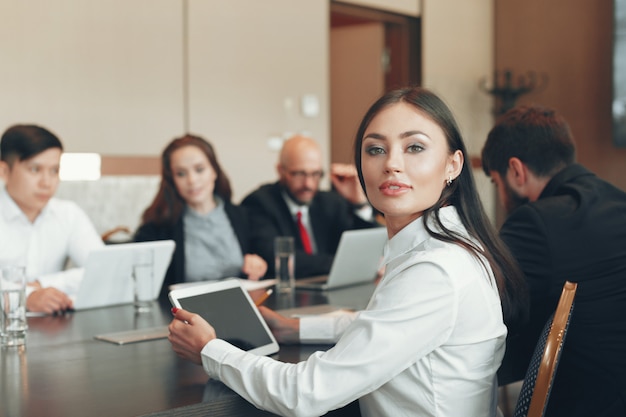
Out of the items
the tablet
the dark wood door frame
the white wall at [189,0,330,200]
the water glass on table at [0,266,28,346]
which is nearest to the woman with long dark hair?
the tablet

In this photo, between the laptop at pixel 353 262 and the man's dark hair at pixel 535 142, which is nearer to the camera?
the man's dark hair at pixel 535 142

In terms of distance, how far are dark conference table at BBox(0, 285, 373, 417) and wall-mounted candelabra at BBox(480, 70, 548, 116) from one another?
599 cm

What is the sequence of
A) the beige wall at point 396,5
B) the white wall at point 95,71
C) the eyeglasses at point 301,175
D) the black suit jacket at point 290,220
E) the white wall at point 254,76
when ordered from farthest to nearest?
1. the beige wall at point 396,5
2. the white wall at point 254,76
3. the white wall at point 95,71
4. the eyeglasses at point 301,175
5. the black suit jacket at point 290,220

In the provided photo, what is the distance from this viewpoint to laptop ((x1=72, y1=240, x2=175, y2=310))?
2570 mm

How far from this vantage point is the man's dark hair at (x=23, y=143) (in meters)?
3.17

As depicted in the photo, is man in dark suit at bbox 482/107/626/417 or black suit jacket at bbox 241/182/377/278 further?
black suit jacket at bbox 241/182/377/278

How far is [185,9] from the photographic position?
18.2 ft

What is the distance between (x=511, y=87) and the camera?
7.69 m

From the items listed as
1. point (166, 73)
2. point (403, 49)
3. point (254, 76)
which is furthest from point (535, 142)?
point (403, 49)

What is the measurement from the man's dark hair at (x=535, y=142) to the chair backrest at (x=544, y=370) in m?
0.98

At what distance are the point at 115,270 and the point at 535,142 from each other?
1.43m

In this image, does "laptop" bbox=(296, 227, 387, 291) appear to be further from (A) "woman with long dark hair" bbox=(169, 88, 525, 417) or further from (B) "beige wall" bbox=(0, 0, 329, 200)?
(B) "beige wall" bbox=(0, 0, 329, 200)

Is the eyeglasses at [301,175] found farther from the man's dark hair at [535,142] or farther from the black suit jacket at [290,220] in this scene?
the man's dark hair at [535,142]

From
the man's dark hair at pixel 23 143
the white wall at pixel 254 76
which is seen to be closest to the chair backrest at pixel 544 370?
the man's dark hair at pixel 23 143
